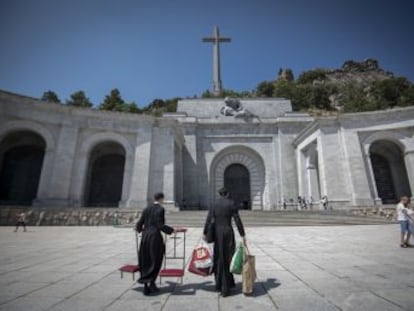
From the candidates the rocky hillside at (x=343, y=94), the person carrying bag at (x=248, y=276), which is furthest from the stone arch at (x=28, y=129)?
the rocky hillside at (x=343, y=94)

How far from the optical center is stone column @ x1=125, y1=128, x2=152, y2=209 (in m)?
17.2

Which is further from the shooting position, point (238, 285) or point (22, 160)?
point (22, 160)

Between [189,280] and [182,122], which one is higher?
[182,122]

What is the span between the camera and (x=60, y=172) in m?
17.0

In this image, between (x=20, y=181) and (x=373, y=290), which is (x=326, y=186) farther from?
(x=20, y=181)

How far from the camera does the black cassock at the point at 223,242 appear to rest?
3514 mm

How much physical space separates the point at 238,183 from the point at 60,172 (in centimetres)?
1576

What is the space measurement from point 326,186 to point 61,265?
17.4m

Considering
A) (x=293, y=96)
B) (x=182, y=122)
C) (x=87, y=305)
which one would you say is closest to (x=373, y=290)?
(x=87, y=305)

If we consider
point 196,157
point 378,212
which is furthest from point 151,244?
point 196,157

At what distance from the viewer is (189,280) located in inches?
166

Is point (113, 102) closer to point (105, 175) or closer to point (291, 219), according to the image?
point (105, 175)

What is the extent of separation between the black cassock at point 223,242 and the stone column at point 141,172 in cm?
1403

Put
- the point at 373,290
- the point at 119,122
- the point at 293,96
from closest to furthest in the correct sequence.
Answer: the point at 373,290
the point at 119,122
the point at 293,96
